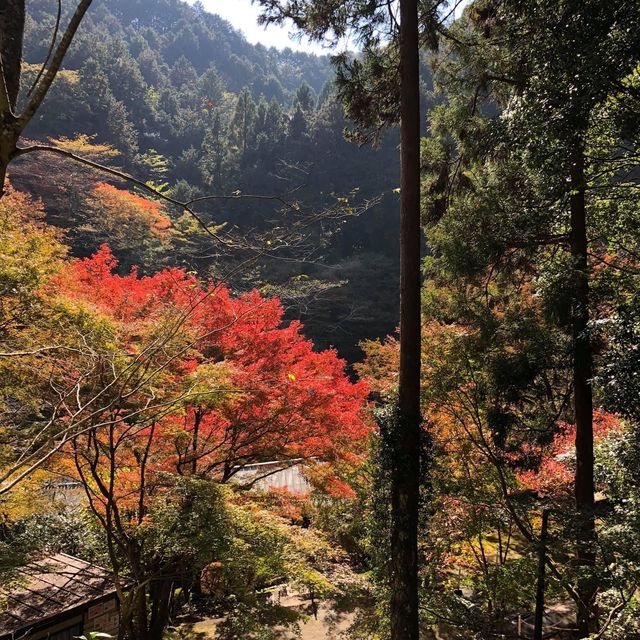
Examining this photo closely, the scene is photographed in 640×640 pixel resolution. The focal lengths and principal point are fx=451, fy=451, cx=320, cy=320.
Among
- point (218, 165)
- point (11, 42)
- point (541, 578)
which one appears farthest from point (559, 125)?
point (218, 165)

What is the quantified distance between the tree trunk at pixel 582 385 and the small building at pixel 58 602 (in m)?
7.27

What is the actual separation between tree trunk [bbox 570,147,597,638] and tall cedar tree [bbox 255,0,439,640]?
6.98ft

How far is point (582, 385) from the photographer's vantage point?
6527 millimetres

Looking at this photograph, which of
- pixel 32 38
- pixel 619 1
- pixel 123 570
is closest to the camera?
pixel 619 1

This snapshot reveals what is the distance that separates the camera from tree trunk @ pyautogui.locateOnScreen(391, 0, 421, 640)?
5.35 metres

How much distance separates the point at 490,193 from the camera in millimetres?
7309

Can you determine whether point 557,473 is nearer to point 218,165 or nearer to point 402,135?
point 402,135

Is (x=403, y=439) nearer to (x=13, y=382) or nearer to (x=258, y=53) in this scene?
(x=13, y=382)

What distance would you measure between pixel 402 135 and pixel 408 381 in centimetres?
326

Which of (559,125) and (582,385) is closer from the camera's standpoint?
(559,125)

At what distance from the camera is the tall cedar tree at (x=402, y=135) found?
5445 mm

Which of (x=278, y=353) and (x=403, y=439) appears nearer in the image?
(x=403, y=439)

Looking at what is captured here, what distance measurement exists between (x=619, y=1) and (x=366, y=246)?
3330cm

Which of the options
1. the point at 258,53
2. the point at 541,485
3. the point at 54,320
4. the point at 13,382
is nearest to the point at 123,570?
the point at 13,382
